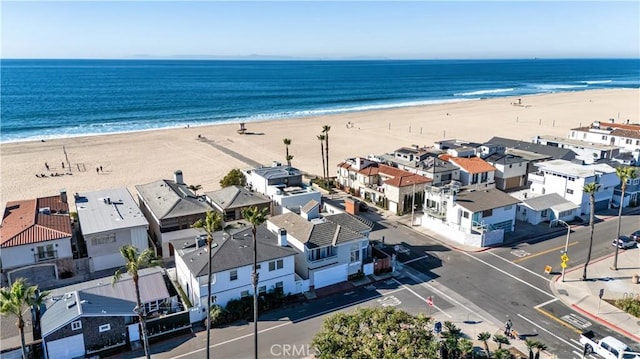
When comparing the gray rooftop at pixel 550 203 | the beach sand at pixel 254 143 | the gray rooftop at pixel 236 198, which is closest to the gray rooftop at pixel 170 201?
the gray rooftop at pixel 236 198

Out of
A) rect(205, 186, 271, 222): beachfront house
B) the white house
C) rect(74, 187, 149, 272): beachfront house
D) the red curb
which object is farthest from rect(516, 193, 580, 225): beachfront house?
rect(74, 187, 149, 272): beachfront house

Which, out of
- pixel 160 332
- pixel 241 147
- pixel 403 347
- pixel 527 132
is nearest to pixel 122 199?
pixel 160 332

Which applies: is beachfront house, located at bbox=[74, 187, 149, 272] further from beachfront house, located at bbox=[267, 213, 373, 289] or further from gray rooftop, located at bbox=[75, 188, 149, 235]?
beachfront house, located at bbox=[267, 213, 373, 289]

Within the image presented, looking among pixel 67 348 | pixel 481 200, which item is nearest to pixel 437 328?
pixel 481 200

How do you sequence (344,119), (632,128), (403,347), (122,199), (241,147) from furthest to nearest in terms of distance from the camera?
(344,119), (241,147), (632,128), (122,199), (403,347)

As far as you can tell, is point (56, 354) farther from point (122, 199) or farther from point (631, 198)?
point (631, 198)

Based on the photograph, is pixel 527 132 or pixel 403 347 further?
pixel 527 132

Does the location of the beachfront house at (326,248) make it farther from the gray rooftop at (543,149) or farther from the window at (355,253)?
the gray rooftop at (543,149)
